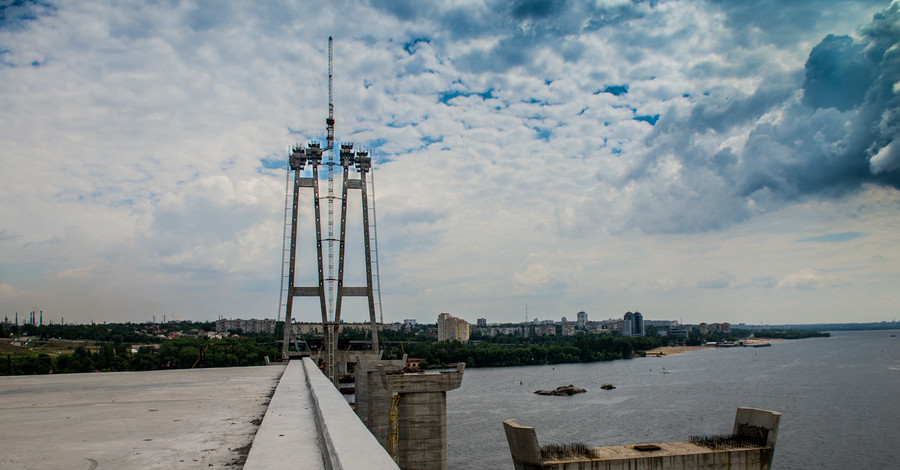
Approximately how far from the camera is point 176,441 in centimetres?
501

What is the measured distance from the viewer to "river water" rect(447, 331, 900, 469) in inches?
1252

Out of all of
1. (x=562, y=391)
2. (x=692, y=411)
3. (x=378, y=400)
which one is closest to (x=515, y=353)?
(x=562, y=391)

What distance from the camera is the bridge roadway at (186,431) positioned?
12.4 feet

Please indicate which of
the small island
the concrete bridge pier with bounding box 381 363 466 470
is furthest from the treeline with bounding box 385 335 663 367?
the concrete bridge pier with bounding box 381 363 466 470

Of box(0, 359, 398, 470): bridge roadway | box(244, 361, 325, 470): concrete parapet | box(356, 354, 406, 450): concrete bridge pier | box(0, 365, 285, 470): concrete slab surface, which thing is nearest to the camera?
box(244, 361, 325, 470): concrete parapet

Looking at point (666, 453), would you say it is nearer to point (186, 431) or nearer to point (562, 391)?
point (186, 431)

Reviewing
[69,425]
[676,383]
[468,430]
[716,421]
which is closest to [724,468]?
[69,425]

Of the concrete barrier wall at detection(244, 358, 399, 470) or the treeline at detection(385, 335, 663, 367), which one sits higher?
the concrete barrier wall at detection(244, 358, 399, 470)

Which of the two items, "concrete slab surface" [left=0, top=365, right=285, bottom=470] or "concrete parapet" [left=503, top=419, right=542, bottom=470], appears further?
"concrete parapet" [left=503, top=419, right=542, bottom=470]

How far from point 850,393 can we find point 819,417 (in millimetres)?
14959

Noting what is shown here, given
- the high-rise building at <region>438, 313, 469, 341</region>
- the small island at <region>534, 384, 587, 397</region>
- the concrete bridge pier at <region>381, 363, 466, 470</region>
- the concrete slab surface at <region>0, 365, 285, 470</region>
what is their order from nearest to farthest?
the concrete slab surface at <region>0, 365, 285, 470</region> < the concrete bridge pier at <region>381, 363, 466, 470</region> < the small island at <region>534, 384, 587, 397</region> < the high-rise building at <region>438, 313, 469, 341</region>

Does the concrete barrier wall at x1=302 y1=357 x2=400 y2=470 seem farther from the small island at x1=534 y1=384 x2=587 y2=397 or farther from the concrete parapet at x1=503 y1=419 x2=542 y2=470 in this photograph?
the small island at x1=534 y1=384 x2=587 y2=397

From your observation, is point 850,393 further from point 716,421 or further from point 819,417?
point 716,421

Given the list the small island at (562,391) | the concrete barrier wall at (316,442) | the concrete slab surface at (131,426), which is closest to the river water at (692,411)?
the small island at (562,391)
